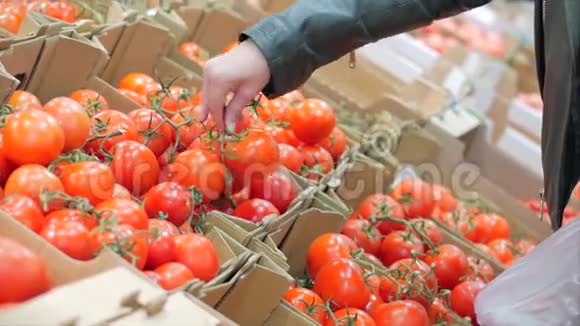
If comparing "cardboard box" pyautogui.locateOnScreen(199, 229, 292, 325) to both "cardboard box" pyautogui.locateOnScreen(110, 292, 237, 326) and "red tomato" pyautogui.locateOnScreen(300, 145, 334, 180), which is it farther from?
"red tomato" pyautogui.locateOnScreen(300, 145, 334, 180)

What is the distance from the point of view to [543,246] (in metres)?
2.02

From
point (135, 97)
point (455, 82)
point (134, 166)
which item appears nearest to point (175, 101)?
point (135, 97)

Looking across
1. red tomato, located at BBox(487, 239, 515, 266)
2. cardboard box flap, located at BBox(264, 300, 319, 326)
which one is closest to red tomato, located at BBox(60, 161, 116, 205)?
cardboard box flap, located at BBox(264, 300, 319, 326)


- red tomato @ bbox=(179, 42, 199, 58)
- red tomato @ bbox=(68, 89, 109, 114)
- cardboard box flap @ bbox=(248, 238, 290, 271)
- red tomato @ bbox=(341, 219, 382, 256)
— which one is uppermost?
cardboard box flap @ bbox=(248, 238, 290, 271)

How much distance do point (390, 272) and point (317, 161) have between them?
15.5 inches

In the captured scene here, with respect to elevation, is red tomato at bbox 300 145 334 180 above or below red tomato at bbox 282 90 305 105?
below

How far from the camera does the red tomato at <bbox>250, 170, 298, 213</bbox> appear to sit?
6.89ft

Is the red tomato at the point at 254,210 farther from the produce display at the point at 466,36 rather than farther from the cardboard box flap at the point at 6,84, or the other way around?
the produce display at the point at 466,36

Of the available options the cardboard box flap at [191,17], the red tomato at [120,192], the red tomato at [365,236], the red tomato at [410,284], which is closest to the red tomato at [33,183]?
the red tomato at [120,192]

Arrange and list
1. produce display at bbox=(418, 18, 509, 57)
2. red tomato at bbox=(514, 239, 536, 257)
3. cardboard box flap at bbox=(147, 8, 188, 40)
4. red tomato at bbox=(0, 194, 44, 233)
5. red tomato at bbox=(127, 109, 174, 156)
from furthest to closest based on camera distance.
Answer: produce display at bbox=(418, 18, 509, 57), red tomato at bbox=(514, 239, 536, 257), cardboard box flap at bbox=(147, 8, 188, 40), red tomato at bbox=(127, 109, 174, 156), red tomato at bbox=(0, 194, 44, 233)

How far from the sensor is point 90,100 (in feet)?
6.93

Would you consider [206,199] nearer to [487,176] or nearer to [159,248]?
[159,248]

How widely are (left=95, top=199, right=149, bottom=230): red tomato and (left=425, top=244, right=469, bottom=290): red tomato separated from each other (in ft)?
3.31

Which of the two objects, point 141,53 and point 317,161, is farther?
point 141,53
